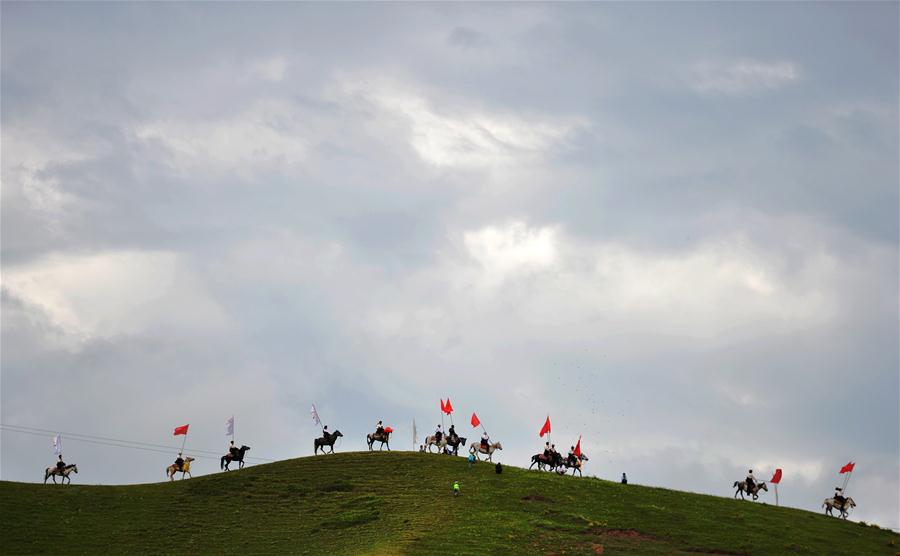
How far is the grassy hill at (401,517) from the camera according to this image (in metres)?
67.1

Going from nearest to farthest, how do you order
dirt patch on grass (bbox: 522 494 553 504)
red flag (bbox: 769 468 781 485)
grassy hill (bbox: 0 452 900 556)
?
grassy hill (bbox: 0 452 900 556) < dirt patch on grass (bbox: 522 494 553 504) < red flag (bbox: 769 468 781 485)

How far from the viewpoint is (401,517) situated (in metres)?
71.8

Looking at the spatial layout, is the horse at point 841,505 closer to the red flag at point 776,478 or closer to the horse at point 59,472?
the red flag at point 776,478

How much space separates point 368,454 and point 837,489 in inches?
1527

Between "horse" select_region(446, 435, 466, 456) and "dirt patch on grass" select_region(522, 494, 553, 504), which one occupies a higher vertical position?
"horse" select_region(446, 435, 466, 456)

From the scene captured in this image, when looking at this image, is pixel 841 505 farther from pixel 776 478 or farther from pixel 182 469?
pixel 182 469

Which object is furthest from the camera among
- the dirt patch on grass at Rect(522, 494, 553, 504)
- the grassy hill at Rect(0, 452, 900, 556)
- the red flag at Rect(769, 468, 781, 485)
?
the red flag at Rect(769, 468, 781, 485)

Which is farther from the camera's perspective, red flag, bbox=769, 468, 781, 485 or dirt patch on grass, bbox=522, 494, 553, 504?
red flag, bbox=769, 468, 781, 485

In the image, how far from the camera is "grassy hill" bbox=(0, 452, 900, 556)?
67062 millimetres

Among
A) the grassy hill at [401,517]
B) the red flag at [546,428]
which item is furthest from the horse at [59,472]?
the red flag at [546,428]

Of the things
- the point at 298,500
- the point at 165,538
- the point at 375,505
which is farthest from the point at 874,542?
the point at 165,538

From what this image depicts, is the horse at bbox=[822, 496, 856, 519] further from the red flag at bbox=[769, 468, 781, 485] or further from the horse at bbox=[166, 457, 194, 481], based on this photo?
the horse at bbox=[166, 457, 194, 481]

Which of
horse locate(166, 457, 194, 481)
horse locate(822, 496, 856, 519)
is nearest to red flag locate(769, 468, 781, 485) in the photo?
horse locate(822, 496, 856, 519)

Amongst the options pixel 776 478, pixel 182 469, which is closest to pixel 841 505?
pixel 776 478
